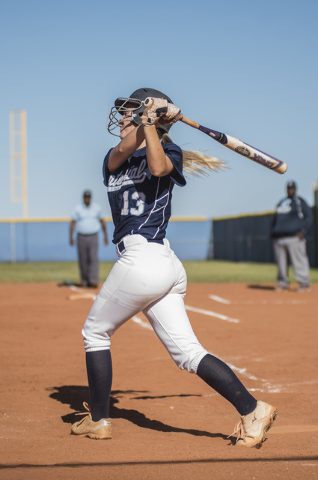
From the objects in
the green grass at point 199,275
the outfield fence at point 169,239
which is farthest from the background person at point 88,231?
the outfield fence at point 169,239

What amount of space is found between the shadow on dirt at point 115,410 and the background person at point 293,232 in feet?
27.3

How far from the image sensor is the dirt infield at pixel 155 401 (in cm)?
292

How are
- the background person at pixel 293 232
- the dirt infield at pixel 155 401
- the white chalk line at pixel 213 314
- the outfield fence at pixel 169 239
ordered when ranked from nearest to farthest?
the dirt infield at pixel 155 401, the white chalk line at pixel 213 314, the background person at pixel 293 232, the outfield fence at pixel 169 239

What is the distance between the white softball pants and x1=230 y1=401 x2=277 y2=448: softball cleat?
442 mm

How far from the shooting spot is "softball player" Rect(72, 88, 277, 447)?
3.19m

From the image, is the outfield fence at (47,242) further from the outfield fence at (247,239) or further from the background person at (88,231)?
the background person at (88,231)

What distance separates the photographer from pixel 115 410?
4.23 m

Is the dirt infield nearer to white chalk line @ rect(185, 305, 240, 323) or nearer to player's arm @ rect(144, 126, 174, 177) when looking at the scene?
white chalk line @ rect(185, 305, 240, 323)

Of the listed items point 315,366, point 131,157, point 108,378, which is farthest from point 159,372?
point 131,157

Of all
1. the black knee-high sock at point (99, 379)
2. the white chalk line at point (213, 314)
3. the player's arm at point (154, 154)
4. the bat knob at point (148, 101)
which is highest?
the bat knob at point (148, 101)

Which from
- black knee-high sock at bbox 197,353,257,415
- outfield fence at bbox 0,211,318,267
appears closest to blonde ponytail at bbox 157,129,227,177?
black knee-high sock at bbox 197,353,257,415

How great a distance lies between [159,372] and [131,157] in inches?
109

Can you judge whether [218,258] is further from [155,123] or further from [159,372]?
[155,123]

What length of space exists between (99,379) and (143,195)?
3.95 ft
